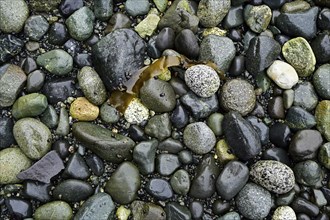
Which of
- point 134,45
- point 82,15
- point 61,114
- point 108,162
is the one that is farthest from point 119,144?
point 82,15

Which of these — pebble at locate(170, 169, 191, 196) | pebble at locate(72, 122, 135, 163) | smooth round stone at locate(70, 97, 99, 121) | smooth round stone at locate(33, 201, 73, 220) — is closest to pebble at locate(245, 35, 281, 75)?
pebble at locate(170, 169, 191, 196)

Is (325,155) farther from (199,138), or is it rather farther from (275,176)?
(199,138)

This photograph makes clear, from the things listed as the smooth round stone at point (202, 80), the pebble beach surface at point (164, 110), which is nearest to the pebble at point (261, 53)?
the pebble beach surface at point (164, 110)

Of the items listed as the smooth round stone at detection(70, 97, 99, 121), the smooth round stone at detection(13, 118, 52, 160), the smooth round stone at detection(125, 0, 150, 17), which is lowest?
the smooth round stone at detection(13, 118, 52, 160)

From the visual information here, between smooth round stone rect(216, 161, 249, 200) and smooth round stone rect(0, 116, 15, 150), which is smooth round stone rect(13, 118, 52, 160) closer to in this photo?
smooth round stone rect(0, 116, 15, 150)

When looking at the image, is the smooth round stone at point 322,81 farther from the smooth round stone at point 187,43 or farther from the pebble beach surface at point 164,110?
the smooth round stone at point 187,43

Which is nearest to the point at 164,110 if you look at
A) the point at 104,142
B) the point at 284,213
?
the point at 104,142

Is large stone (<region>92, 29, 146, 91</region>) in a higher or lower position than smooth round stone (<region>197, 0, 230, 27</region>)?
lower
